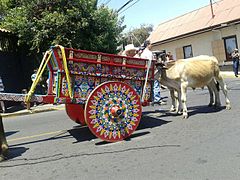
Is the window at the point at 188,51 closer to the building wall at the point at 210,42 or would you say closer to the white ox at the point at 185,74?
the building wall at the point at 210,42

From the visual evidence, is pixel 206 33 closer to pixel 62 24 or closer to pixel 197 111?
pixel 62 24

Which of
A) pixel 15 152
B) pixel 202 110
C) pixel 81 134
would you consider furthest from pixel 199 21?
pixel 15 152

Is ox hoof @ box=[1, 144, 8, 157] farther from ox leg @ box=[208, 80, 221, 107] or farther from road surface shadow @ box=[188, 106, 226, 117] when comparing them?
ox leg @ box=[208, 80, 221, 107]

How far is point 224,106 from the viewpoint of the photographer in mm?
8789

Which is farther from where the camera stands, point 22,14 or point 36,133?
point 22,14

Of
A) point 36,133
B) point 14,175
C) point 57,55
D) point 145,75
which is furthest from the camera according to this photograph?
point 36,133

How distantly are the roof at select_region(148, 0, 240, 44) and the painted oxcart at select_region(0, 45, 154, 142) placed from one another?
1712 centimetres

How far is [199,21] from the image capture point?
2577cm

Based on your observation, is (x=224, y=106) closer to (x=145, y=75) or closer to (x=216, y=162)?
(x=145, y=75)

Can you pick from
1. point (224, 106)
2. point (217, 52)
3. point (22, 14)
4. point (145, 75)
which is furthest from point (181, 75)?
point (217, 52)

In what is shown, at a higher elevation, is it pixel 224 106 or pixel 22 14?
pixel 22 14

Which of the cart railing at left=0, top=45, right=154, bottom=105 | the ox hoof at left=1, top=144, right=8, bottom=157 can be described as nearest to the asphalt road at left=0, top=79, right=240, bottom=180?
the ox hoof at left=1, top=144, right=8, bottom=157

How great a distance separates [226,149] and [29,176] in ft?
9.99

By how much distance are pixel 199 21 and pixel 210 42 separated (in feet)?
8.44
